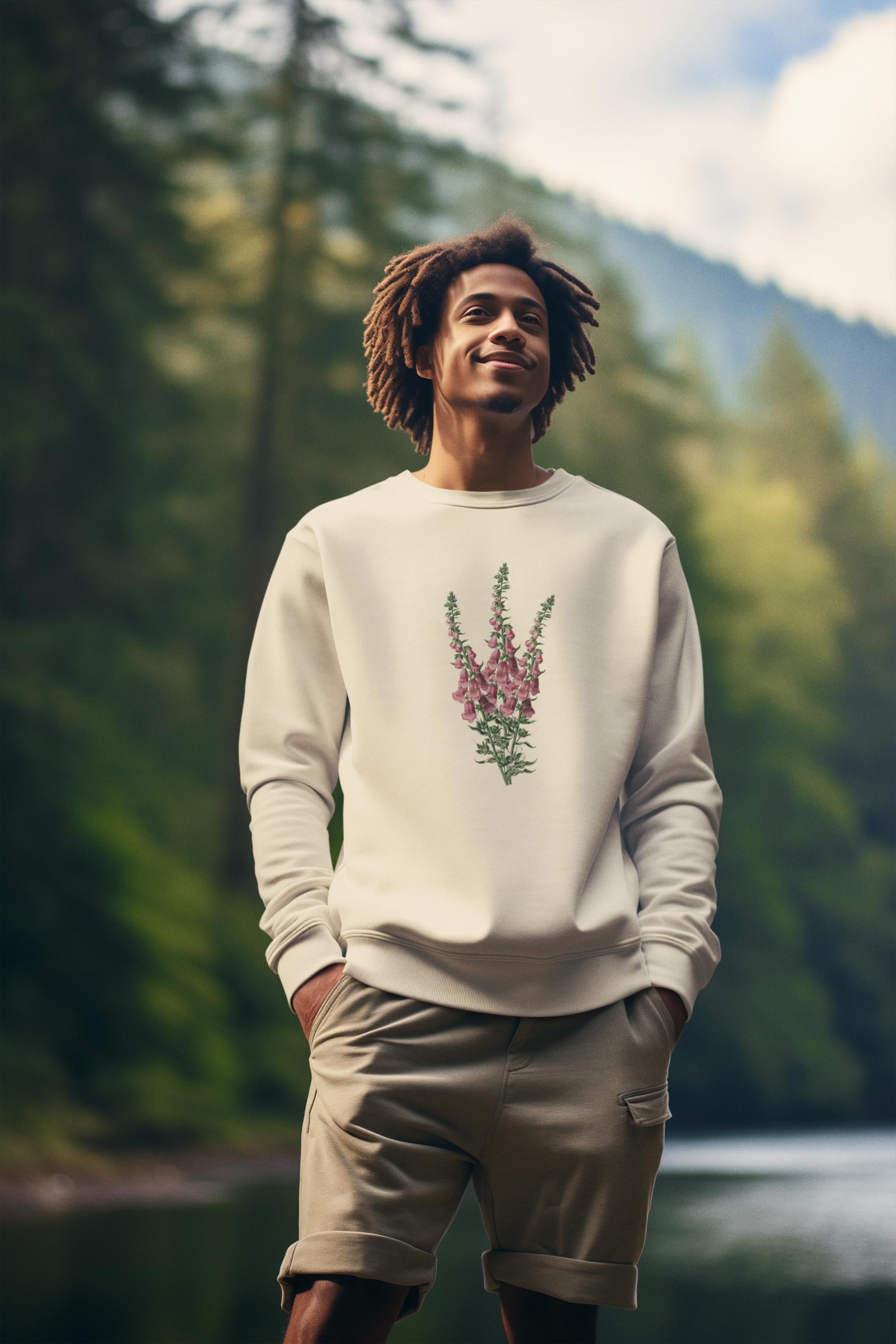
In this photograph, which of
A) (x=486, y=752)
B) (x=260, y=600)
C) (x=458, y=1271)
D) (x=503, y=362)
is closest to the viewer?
(x=486, y=752)

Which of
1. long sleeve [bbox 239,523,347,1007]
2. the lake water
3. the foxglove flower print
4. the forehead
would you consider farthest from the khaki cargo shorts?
the lake water

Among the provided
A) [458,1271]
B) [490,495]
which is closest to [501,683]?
[490,495]

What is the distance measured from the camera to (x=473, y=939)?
1.39 metres

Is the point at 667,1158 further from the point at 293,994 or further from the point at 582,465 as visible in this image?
the point at 293,994

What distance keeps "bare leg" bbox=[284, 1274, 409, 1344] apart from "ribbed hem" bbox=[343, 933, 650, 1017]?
10.1 inches

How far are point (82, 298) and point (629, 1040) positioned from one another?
27.3 ft

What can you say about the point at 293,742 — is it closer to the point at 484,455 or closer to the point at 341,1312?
the point at 484,455

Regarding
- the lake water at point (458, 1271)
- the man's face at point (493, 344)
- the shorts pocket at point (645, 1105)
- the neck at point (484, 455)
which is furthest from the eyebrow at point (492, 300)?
the lake water at point (458, 1271)

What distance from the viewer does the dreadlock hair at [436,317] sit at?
165 cm

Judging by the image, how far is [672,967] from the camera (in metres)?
1.47

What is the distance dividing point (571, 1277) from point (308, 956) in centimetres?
37

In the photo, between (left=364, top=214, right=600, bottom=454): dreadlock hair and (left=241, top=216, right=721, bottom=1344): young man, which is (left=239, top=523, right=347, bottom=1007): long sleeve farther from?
(left=364, top=214, right=600, bottom=454): dreadlock hair

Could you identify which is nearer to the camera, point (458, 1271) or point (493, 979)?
point (493, 979)

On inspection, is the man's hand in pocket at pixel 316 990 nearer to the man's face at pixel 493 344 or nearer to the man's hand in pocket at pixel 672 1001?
the man's hand in pocket at pixel 672 1001
